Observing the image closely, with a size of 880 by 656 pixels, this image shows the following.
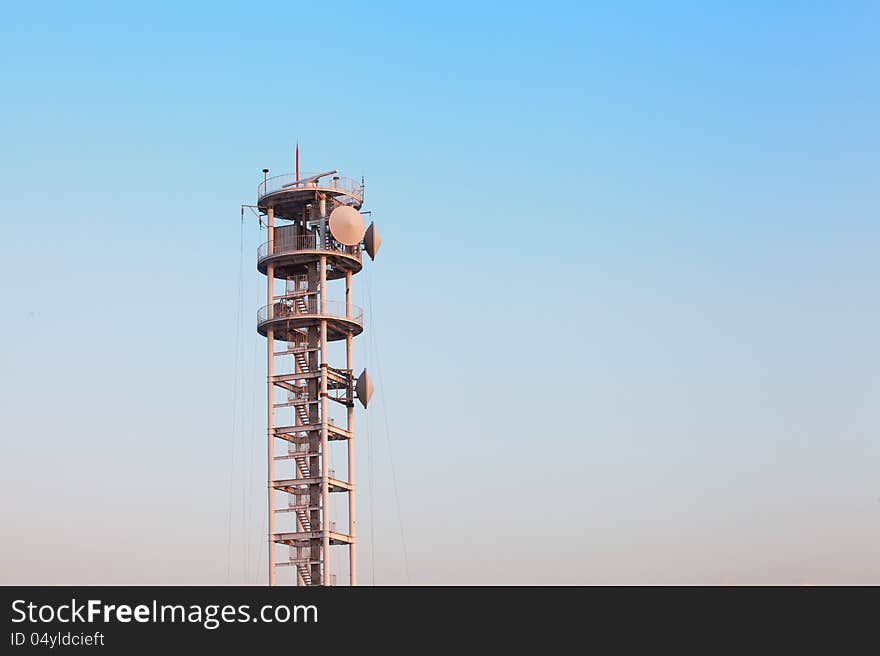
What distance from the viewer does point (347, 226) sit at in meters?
142

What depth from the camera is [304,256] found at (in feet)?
470

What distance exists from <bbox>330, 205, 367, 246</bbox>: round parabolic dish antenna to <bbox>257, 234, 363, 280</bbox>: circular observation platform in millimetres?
1627

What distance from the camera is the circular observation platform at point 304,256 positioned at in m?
143

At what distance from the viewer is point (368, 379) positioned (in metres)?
143

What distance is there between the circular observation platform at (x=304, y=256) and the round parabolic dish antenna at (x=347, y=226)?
1.63 metres

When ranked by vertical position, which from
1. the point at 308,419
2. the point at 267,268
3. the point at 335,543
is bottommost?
the point at 335,543

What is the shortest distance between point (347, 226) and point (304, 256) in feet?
15.0

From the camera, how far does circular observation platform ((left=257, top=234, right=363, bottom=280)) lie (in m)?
143
